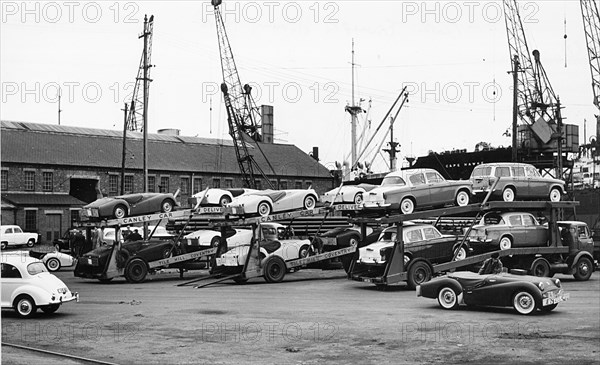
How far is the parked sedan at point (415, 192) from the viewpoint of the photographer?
21516 mm

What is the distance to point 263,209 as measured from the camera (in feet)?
78.5

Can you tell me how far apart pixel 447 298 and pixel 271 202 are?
9365 millimetres

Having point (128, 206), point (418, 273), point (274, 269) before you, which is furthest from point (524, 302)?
point (128, 206)

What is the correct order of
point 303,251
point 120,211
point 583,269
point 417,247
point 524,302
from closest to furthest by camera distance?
point 524,302, point 417,247, point 583,269, point 120,211, point 303,251

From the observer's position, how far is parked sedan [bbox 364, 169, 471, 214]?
21.5 m

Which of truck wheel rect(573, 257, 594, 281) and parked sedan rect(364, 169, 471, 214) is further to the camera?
truck wheel rect(573, 257, 594, 281)

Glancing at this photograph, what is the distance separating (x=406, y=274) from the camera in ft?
66.1

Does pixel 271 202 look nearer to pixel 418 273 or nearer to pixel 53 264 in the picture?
pixel 418 273

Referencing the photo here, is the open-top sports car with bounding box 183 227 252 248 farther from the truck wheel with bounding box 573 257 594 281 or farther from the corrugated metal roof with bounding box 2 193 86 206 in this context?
the corrugated metal roof with bounding box 2 193 86 206

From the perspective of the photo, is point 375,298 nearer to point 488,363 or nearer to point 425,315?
point 425,315

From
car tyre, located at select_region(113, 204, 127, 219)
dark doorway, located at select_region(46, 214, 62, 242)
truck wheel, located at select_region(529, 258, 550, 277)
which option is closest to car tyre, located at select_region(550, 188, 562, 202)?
truck wheel, located at select_region(529, 258, 550, 277)

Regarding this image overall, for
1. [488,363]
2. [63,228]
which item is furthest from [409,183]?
[63,228]

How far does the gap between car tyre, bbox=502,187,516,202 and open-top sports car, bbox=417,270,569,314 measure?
677 cm

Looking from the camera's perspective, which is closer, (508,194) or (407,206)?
(407,206)
